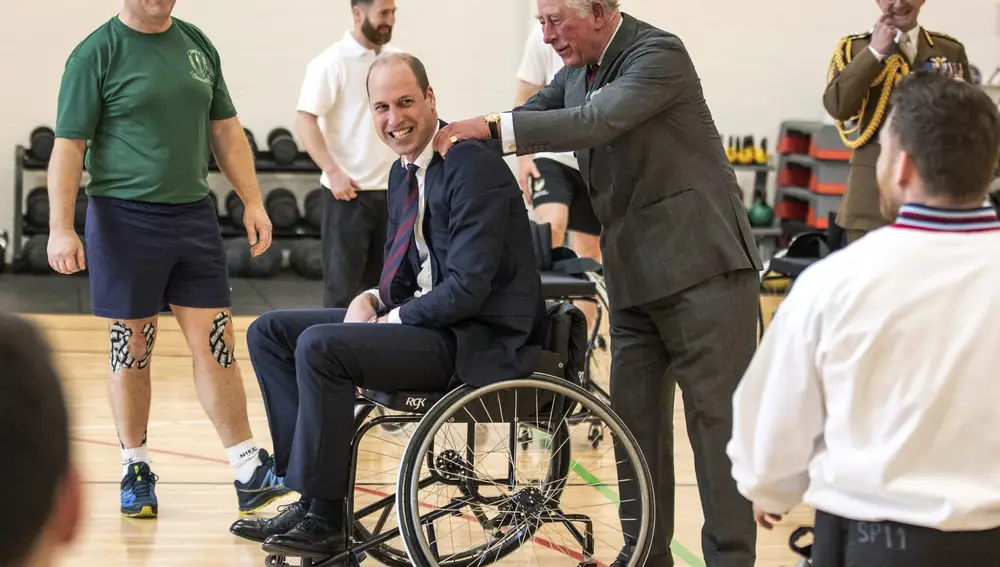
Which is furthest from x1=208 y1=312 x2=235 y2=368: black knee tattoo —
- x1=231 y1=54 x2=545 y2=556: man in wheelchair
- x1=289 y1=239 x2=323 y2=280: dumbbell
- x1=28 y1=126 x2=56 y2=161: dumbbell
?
x1=28 y1=126 x2=56 y2=161: dumbbell

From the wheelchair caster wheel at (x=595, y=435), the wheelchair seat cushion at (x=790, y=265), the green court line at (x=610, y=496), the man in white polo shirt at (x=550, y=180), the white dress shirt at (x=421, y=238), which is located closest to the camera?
the white dress shirt at (x=421, y=238)

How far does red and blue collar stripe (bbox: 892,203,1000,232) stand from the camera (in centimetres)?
156

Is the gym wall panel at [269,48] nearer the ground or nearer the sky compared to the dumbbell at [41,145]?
nearer the sky

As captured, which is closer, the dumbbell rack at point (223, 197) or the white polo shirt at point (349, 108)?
the white polo shirt at point (349, 108)

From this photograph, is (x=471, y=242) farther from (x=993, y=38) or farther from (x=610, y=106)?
(x=993, y=38)

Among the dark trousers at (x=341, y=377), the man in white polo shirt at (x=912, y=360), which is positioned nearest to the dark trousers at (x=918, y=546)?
the man in white polo shirt at (x=912, y=360)

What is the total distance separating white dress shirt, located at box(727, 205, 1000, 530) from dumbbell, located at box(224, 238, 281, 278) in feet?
21.8

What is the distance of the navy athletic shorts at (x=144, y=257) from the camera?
3.31 meters

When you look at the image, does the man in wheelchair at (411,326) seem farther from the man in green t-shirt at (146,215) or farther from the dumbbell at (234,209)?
the dumbbell at (234,209)

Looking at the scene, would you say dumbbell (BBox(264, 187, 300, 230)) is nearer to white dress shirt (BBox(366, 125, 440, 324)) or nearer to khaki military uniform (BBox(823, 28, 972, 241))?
khaki military uniform (BBox(823, 28, 972, 241))

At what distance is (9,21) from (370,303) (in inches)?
245

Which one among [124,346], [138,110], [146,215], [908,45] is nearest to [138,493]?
[124,346]

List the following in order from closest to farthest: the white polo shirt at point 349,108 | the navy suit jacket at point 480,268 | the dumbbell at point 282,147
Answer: the navy suit jacket at point 480,268, the white polo shirt at point 349,108, the dumbbell at point 282,147

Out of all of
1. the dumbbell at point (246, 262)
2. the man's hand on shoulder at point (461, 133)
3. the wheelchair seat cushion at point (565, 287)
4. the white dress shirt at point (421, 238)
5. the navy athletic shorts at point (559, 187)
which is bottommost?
the dumbbell at point (246, 262)
